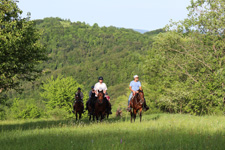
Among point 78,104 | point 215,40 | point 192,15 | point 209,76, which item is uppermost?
point 192,15

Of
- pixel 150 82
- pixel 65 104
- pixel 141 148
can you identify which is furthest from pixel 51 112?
pixel 141 148

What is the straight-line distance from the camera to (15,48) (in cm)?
1883

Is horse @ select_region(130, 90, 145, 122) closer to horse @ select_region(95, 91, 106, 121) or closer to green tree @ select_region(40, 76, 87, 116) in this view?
horse @ select_region(95, 91, 106, 121)

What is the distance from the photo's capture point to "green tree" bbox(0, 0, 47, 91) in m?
18.6

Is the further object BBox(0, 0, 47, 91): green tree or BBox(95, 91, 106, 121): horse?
BBox(0, 0, 47, 91): green tree

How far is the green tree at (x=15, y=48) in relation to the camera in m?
18.6

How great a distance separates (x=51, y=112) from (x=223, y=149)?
66427 millimetres

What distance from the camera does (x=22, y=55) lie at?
2031 centimetres

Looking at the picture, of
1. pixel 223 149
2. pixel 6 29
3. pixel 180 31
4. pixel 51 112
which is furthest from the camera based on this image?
pixel 51 112

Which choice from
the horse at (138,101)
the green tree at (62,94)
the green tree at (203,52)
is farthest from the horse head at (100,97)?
the green tree at (62,94)

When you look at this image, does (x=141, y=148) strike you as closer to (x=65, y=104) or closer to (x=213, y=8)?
(x=213, y=8)

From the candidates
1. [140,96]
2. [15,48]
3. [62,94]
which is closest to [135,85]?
[140,96]

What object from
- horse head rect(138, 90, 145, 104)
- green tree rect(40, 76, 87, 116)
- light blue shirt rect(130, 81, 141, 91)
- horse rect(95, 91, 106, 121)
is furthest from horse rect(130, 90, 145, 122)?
green tree rect(40, 76, 87, 116)

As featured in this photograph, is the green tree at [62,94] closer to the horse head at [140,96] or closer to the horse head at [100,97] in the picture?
the horse head at [100,97]
